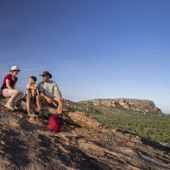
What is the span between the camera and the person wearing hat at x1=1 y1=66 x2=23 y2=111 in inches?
478

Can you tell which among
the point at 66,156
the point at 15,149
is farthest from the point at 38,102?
the point at 15,149

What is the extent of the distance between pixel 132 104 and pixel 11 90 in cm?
13257

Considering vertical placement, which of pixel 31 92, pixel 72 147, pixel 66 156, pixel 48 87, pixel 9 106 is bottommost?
pixel 66 156

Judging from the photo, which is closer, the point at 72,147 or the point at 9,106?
the point at 72,147

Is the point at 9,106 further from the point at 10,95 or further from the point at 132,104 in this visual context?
the point at 132,104

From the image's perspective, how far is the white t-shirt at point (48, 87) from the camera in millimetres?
12789

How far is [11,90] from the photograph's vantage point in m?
12.2

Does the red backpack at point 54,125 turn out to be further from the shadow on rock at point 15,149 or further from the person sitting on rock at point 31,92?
the shadow on rock at point 15,149

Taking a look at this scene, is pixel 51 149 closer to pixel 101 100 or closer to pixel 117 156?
pixel 117 156

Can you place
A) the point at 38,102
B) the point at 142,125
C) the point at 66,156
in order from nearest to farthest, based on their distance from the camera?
the point at 66,156, the point at 38,102, the point at 142,125

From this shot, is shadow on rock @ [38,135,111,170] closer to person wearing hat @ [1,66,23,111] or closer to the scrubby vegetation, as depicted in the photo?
person wearing hat @ [1,66,23,111]

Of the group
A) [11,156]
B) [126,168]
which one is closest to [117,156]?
[126,168]

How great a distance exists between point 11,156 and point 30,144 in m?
1.14

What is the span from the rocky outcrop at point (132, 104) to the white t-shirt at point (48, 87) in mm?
116794
